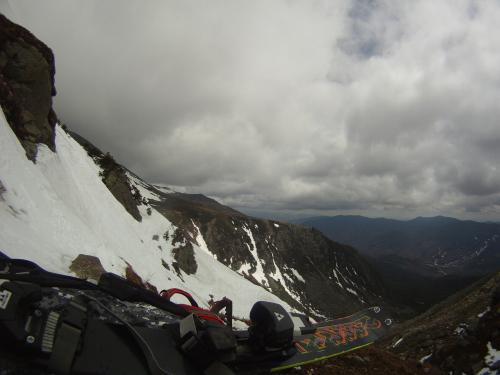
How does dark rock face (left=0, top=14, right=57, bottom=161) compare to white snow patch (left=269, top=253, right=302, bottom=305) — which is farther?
white snow patch (left=269, top=253, right=302, bottom=305)

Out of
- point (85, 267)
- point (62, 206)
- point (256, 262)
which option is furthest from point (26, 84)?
point (256, 262)

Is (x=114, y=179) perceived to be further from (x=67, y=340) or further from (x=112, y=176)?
(x=67, y=340)

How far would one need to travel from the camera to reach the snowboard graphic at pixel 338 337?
200 inches

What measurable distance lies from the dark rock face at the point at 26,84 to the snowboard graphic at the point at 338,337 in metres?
18.6

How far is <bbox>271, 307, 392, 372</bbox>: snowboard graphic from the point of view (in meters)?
5.09

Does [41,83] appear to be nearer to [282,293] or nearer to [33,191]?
[33,191]

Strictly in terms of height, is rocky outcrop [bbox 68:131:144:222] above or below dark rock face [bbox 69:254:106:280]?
above

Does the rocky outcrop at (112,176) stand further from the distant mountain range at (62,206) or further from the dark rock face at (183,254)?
the dark rock face at (183,254)

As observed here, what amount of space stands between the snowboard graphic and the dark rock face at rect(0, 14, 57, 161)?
1861 cm

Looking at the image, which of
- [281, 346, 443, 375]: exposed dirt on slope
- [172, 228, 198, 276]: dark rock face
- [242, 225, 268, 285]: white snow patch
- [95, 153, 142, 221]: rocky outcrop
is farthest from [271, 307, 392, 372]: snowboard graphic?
[242, 225, 268, 285]: white snow patch

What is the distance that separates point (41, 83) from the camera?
21672 millimetres

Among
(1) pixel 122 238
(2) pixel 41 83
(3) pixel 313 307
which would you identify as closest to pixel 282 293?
(3) pixel 313 307

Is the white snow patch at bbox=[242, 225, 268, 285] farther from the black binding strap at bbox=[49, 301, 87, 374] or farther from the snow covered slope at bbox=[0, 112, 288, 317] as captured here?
the black binding strap at bbox=[49, 301, 87, 374]

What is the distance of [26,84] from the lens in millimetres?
20594
